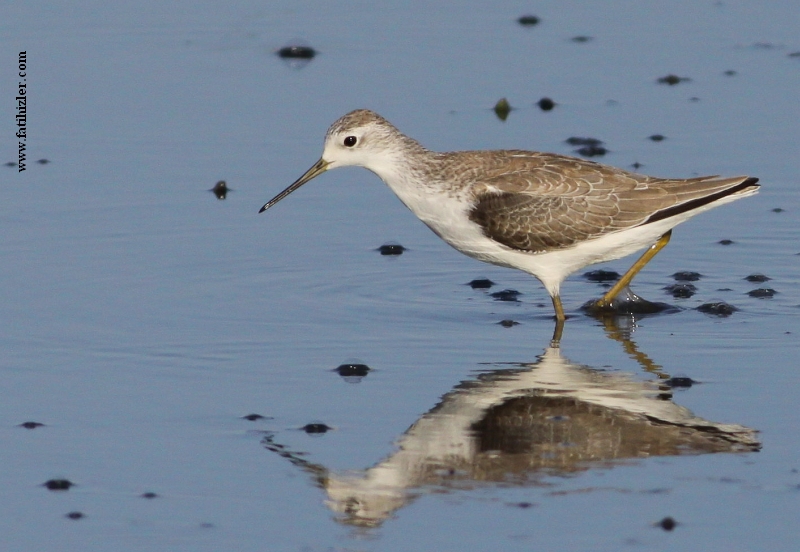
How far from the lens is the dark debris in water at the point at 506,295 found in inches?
471

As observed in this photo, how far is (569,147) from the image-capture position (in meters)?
14.3

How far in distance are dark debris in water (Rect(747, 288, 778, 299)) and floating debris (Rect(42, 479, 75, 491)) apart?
5.90 metres

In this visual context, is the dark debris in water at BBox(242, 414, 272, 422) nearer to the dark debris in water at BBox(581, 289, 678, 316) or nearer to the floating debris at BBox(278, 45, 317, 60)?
the dark debris in water at BBox(581, 289, 678, 316)

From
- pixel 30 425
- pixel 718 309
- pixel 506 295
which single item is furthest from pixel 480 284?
pixel 30 425

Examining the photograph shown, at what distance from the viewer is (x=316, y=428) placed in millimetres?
8891

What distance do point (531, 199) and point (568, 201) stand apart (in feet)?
0.98

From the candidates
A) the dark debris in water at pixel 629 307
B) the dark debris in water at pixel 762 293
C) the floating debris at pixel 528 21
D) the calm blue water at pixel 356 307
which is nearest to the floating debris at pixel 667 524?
the calm blue water at pixel 356 307

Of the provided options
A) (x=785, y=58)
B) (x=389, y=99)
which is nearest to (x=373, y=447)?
(x=389, y=99)

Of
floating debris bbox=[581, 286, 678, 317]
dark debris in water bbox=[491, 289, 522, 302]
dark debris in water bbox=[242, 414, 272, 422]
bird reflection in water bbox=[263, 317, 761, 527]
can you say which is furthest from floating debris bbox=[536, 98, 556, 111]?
dark debris in water bbox=[242, 414, 272, 422]

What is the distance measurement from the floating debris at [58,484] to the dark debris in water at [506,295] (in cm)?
472

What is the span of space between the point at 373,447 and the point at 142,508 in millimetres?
1486

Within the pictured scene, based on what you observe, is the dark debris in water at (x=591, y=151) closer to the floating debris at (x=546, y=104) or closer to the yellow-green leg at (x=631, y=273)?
the floating debris at (x=546, y=104)

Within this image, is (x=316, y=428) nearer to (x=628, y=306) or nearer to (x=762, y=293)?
(x=628, y=306)

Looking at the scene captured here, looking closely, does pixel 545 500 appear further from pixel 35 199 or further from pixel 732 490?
pixel 35 199
